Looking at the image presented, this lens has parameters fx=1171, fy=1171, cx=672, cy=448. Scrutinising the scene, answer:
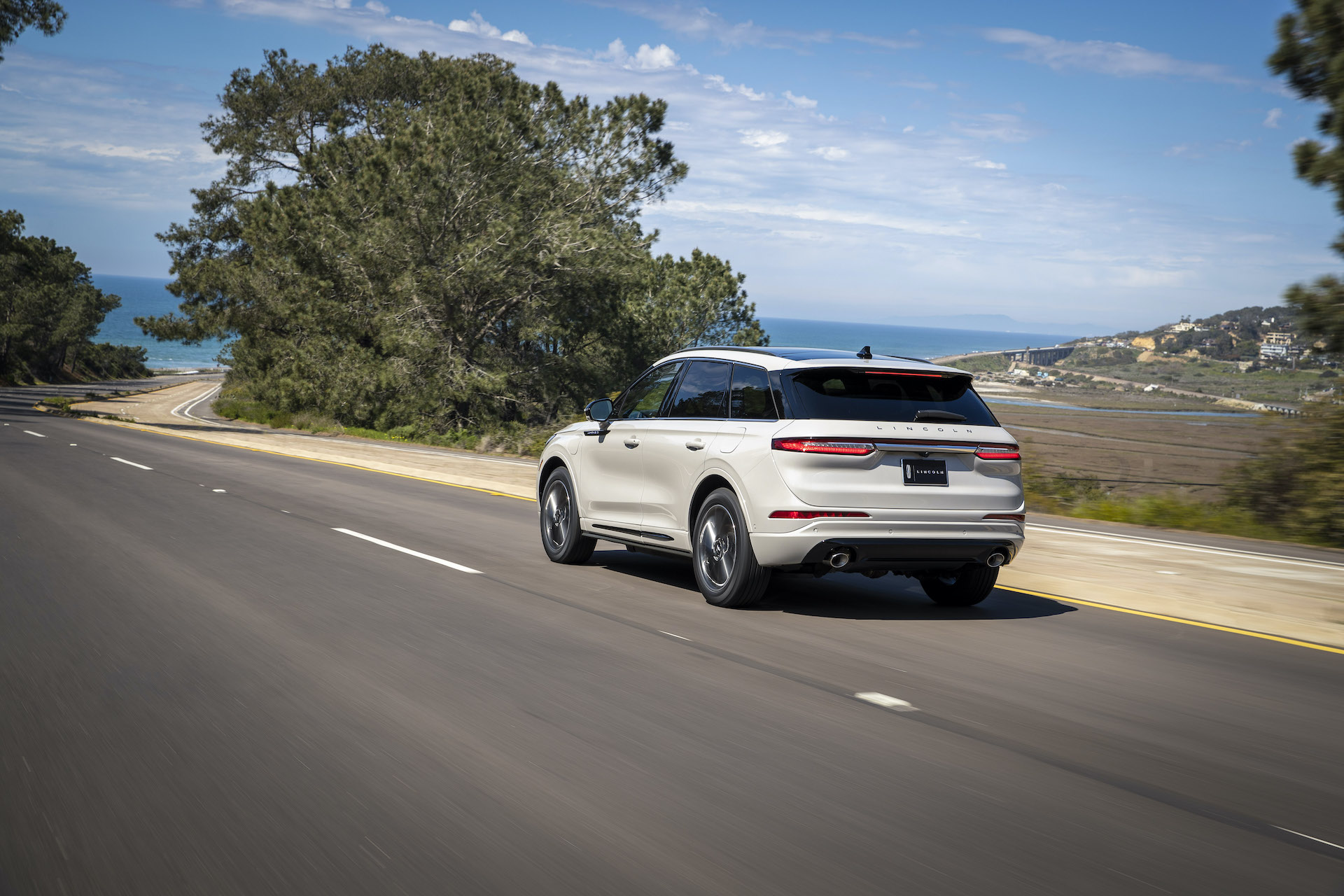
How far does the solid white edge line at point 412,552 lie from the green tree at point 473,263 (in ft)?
81.2

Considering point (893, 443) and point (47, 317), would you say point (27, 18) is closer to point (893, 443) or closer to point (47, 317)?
point (893, 443)

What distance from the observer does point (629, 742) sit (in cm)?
496

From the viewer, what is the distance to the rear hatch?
7.66 metres

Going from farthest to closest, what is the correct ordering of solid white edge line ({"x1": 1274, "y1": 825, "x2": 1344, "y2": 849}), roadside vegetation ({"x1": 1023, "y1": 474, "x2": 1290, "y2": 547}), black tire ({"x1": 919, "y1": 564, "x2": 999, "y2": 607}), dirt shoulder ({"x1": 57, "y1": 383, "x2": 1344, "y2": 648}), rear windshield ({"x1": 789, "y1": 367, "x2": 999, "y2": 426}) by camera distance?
roadside vegetation ({"x1": 1023, "y1": 474, "x2": 1290, "y2": 547})
black tire ({"x1": 919, "y1": 564, "x2": 999, "y2": 607})
dirt shoulder ({"x1": 57, "y1": 383, "x2": 1344, "y2": 648})
rear windshield ({"x1": 789, "y1": 367, "x2": 999, "y2": 426})
solid white edge line ({"x1": 1274, "y1": 825, "x2": 1344, "y2": 849})

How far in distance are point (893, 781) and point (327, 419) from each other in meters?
40.2

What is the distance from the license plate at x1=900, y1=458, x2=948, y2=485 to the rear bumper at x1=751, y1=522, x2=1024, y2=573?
11.2 inches

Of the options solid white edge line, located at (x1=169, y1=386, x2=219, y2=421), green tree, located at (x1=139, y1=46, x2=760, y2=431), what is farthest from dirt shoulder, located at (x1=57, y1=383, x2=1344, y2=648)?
solid white edge line, located at (x1=169, y1=386, x2=219, y2=421)

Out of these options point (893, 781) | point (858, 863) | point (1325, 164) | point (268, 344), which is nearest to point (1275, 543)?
point (1325, 164)

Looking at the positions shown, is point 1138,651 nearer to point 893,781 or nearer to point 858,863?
point 893,781

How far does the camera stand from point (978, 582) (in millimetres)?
8672

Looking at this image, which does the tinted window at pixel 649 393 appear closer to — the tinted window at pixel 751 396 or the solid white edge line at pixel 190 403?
A: the tinted window at pixel 751 396

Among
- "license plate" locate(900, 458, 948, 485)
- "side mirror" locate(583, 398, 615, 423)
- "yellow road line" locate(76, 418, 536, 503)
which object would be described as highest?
"side mirror" locate(583, 398, 615, 423)

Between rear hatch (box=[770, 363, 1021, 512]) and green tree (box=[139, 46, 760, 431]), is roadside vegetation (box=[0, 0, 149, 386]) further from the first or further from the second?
rear hatch (box=[770, 363, 1021, 512])

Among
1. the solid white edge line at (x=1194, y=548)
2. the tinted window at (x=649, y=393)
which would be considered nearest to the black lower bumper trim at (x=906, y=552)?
the tinted window at (x=649, y=393)
